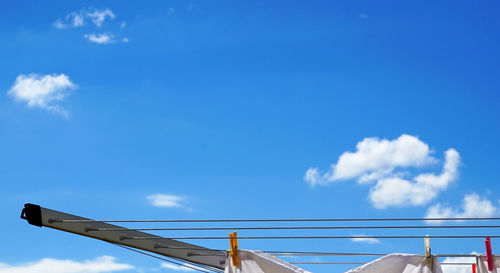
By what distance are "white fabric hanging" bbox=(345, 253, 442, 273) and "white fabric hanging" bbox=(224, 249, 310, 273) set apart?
77cm

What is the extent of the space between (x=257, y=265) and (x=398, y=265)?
1644 mm

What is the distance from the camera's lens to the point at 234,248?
26.6 feet

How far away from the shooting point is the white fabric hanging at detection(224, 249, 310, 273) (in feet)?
26.5

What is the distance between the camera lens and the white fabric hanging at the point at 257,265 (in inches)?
318

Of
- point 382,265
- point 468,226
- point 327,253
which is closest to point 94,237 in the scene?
point 327,253

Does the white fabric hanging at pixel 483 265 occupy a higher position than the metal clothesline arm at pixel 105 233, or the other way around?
the metal clothesline arm at pixel 105 233

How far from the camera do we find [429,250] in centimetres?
785

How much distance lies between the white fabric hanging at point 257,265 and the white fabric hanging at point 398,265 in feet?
2.51

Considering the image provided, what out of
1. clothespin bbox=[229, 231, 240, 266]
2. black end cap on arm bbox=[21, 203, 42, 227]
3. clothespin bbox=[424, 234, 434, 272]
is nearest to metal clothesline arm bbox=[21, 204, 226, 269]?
black end cap on arm bbox=[21, 203, 42, 227]

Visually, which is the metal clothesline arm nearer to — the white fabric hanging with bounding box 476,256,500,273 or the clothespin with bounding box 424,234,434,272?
the clothespin with bounding box 424,234,434,272

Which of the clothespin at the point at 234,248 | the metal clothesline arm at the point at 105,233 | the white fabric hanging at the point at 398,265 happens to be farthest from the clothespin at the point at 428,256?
the metal clothesline arm at the point at 105,233

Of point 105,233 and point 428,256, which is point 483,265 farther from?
point 105,233

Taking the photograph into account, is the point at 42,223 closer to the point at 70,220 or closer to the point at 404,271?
the point at 70,220

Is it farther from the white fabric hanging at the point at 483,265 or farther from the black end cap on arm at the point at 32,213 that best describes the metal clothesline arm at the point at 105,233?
the white fabric hanging at the point at 483,265
